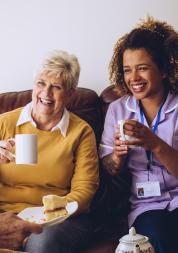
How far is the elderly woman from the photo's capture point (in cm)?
213

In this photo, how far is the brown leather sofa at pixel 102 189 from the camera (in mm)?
2068

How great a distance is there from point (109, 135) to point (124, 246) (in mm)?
918

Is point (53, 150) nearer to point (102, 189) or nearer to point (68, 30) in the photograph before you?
point (102, 189)

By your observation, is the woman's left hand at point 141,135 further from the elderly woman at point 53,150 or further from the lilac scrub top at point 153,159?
the elderly woman at point 53,150

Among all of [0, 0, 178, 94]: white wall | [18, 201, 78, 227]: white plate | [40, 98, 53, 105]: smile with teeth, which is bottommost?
[18, 201, 78, 227]: white plate

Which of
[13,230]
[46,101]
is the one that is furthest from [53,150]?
[13,230]

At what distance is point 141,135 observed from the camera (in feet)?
6.36

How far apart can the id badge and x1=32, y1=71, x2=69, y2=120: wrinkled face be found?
510mm

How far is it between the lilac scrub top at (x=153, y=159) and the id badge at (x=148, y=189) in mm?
21

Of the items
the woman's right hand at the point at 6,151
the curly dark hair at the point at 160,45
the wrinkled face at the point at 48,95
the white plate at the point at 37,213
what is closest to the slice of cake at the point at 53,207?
the white plate at the point at 37,213

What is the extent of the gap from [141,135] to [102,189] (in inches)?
20.4

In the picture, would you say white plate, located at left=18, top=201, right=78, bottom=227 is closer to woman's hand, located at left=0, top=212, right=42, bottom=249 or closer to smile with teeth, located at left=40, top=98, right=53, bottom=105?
woman's hand, located at left=0, top=212, right=42, bottom=249

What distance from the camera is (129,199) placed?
2.22m

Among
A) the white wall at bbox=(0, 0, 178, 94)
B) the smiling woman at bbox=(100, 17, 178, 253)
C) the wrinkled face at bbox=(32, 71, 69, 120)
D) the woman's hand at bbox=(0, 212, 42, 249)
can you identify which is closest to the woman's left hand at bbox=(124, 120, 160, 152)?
the smiling woman at bbox=(100, 17, 178, 253)
